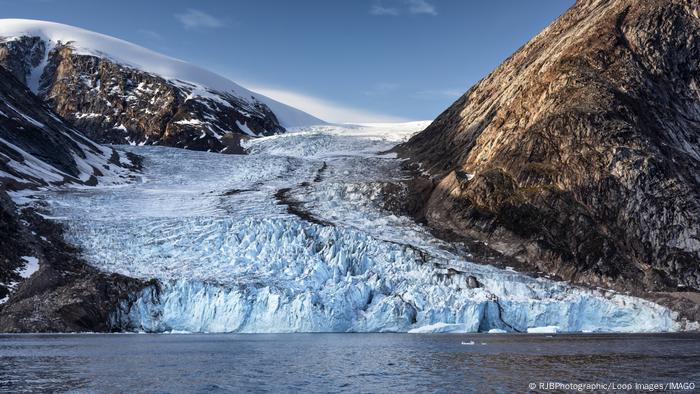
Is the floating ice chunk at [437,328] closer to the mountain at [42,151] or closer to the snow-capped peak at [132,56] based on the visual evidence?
the mountain at [42,151]

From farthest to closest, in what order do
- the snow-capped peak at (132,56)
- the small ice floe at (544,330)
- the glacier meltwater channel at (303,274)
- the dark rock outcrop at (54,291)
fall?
the snow-capped peak at (132,56) → the small ice floe at (544,330) → the glacier meltwater channel at (303,274) → the dark rock outcrop at (54,291)

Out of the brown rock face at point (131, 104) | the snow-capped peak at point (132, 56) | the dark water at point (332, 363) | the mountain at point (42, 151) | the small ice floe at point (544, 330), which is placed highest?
the snow-capped peak at point (132, 56)

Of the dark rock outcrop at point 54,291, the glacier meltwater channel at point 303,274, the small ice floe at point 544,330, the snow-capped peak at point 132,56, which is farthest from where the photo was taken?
the snow-capped peak at point 132,56

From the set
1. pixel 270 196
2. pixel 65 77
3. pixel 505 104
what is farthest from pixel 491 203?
pixel 65 77

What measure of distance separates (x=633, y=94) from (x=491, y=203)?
2028 cm

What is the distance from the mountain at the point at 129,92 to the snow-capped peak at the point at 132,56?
0.91 feet

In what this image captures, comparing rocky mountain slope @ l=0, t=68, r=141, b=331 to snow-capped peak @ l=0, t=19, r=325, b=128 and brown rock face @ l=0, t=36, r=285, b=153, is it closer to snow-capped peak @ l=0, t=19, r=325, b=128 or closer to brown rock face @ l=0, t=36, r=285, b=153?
brown rock face @ l=0, t=36, r=285, b=153

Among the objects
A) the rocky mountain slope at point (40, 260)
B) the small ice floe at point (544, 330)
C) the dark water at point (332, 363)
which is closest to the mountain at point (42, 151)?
the rocky mountain slope at point (40, 260)

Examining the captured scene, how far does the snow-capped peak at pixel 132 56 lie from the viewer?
168 metres

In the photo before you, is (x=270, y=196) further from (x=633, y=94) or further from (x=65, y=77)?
(x=65, y=77)

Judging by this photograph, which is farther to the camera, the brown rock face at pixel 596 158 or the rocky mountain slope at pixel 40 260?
the brown rock face at pixel 596 158

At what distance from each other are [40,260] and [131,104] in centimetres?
10539

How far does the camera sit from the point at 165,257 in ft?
177

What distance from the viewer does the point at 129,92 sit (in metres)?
152
